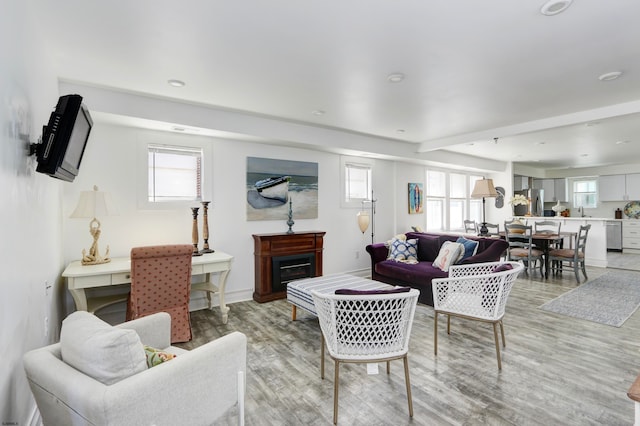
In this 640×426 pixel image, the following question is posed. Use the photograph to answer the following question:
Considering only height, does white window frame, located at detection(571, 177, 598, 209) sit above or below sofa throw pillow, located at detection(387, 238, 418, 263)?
above

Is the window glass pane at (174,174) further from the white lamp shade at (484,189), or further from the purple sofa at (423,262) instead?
the white lamp shade at (484,189)

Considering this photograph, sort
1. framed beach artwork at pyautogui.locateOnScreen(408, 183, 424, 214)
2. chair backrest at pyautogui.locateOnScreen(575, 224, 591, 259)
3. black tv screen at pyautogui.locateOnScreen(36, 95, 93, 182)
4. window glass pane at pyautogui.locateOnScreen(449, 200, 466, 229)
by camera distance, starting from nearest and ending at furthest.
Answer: black tv screen at pyautogui.locateOnScreen(36, 95, 93, 182) → chair backrest at pyautogui.locateOnScreen(575, 224, 591, 259) → framed beach artwork at pyautogui.locateOnScreen(408, 183, 424, 214) → window glass pane at pyautogui.locateOnScreen(449, 200, 466, 229)

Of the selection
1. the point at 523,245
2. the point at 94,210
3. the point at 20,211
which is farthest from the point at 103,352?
the point at 523,245

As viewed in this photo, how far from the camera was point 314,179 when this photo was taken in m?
5.37

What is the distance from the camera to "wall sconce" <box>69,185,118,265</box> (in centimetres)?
311

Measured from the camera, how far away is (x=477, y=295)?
2812mm

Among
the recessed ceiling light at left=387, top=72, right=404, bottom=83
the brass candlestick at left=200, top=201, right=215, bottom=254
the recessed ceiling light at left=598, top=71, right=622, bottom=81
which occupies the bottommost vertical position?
the brass candlestick at left=200, top=201, right=215, bottom=254

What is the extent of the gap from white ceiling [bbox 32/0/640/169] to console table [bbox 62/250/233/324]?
1.79 m

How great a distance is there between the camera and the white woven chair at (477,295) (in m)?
2.61

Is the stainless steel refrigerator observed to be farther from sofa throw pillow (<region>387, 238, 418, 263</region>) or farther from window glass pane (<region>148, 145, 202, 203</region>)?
window glass pane (<region>148, 145, 202, 203</region>)

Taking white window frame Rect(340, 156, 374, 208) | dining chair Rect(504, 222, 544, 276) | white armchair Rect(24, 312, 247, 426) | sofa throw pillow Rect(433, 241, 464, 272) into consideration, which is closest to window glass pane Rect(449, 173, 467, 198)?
dining chair Rect(504, 222, 544, 276)

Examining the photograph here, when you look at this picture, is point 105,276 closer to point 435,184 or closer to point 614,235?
point 435,184

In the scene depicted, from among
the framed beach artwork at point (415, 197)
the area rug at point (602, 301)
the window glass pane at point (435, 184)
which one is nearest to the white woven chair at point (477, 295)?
the area rug at point (602, 301)

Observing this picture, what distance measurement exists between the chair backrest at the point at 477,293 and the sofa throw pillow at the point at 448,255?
1.07 meters
